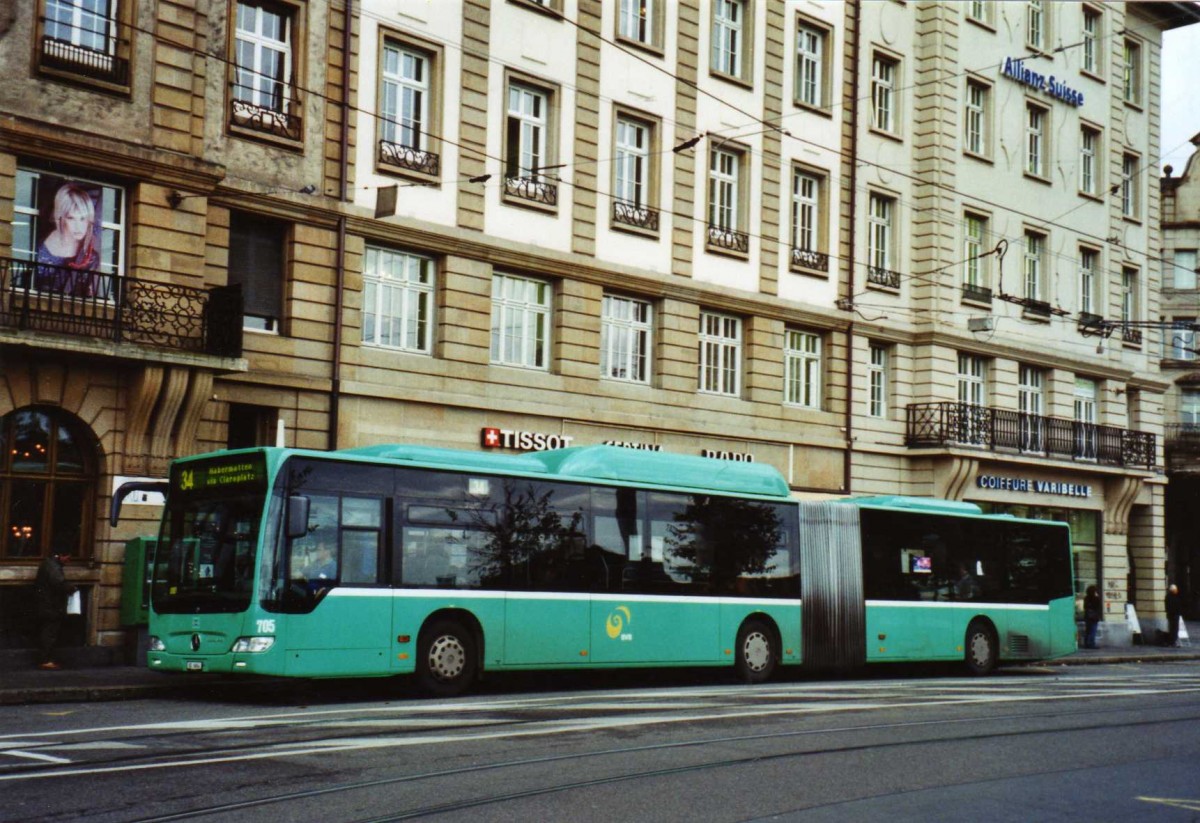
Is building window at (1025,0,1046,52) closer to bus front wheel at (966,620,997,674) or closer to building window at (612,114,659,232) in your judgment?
building window at (612,114,659,232)

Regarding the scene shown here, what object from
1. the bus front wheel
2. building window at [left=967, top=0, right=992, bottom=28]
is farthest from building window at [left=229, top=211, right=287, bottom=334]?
building window at [left=967, top=0, right=992, bottom=28]

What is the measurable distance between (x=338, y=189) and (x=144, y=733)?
45.3 ft

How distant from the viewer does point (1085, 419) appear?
1702 inches

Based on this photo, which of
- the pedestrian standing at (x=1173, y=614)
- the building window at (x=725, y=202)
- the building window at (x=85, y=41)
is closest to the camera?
the building window at (x=85, y=41)

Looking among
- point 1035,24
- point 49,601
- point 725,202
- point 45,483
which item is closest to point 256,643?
→ point 49,601

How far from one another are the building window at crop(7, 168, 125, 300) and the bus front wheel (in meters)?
15.2

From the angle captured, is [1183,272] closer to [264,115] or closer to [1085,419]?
[1085,419]

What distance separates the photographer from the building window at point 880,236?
3656 centimetres

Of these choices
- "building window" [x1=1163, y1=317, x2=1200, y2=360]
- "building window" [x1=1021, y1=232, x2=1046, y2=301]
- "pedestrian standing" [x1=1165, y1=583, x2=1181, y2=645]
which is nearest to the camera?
"pedestrian standing" [x1=1165, y1=583, x2=1181, y2=645]

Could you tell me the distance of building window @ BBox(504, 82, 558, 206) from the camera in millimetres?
28188

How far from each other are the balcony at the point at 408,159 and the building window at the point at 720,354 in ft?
25.3

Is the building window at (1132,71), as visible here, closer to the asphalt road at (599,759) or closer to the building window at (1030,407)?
the building window at (1030,407)

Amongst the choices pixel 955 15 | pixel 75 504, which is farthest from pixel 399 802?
pixel 955 15

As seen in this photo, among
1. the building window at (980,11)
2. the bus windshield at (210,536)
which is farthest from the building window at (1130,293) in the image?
the bus windshield at (210,536)
